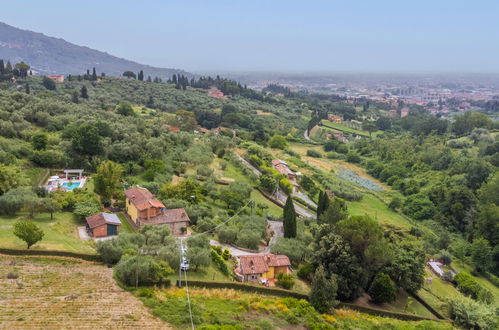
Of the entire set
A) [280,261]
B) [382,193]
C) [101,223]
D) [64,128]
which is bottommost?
[382,193]

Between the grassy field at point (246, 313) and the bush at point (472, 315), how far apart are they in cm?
216

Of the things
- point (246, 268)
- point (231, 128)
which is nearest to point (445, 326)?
point (246, 268)

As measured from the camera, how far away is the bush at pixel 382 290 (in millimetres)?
30203

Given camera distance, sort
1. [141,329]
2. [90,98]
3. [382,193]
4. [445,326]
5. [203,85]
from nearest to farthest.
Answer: [141,329] → [445,326] → [382,193] → [90,98] → [203,85]

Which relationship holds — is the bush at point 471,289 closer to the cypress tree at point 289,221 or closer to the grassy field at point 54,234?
the cypress tree at point 289,221

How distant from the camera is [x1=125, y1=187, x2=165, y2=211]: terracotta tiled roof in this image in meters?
34.2

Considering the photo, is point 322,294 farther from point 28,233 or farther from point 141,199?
point 28,233

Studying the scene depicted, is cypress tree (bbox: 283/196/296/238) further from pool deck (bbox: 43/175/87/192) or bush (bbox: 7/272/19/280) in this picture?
bush (bbox: 7/272/19/280)

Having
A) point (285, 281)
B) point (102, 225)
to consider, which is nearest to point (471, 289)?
point (285, 281)

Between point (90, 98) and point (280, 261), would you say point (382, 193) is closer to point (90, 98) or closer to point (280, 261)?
point (280, 261)

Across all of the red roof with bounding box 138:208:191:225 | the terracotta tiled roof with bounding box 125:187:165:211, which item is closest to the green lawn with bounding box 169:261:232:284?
the red roof with bounding box 138:208:191:225

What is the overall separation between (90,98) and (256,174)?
50.9 m

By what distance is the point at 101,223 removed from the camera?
3078 centimetres

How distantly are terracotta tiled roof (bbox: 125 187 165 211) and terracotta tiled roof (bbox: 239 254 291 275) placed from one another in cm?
957
